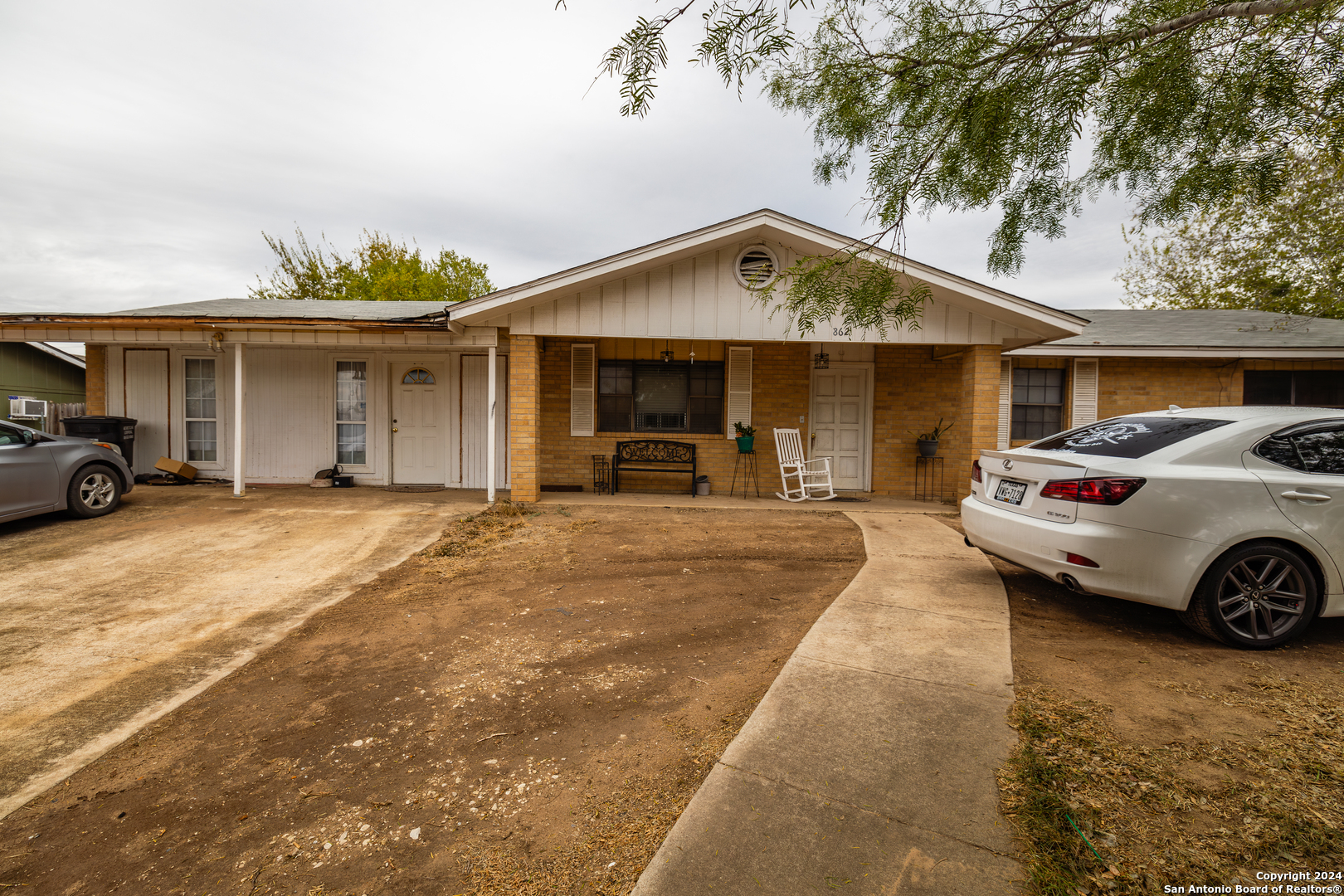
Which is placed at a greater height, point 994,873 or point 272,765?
point 994,873

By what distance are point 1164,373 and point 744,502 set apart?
25.0 ft

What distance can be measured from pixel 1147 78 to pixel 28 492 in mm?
11116

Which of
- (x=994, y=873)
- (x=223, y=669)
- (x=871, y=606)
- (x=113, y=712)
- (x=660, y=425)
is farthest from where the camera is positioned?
(x=660, y=425)

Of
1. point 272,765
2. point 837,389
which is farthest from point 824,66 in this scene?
point 837,389

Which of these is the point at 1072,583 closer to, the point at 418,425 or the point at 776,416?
the point at 776,416

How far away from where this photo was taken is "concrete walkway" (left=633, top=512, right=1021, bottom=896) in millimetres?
1836

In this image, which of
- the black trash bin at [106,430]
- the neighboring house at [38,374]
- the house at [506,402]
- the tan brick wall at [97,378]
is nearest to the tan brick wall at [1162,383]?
the house at [506,402]

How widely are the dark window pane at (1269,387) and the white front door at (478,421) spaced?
41.6 feet

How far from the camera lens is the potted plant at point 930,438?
9.93 metres

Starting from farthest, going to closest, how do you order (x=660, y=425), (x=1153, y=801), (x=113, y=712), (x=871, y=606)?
(x=660, y=425)
(x=871, y=606)
(x=113, y=712)
(x=1153, y=801)

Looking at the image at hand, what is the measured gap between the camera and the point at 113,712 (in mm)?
3158

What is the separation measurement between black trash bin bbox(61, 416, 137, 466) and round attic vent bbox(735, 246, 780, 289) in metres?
10.2

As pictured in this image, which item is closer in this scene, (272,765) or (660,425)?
(272,765)

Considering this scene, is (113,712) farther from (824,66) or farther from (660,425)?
(660,425)
